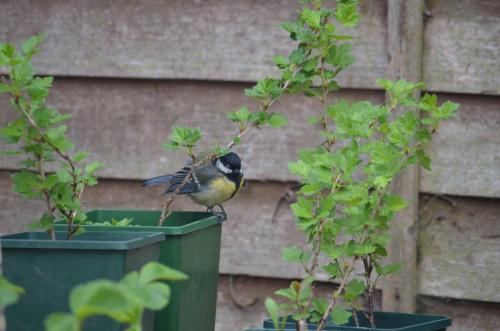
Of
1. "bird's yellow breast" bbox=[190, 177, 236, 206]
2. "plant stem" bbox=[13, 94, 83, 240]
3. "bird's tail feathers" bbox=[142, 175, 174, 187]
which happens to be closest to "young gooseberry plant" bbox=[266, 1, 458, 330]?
"plant stem" bbox=[13, 94, 83, 240]

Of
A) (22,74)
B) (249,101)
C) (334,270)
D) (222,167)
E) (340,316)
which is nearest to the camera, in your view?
(22,74)

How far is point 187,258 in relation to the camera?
2275 mm

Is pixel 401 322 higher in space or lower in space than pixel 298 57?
lower

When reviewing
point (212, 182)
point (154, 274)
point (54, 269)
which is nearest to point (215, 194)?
point (212, 182)

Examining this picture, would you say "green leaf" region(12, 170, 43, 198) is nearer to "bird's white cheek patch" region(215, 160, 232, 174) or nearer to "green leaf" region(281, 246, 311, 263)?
"green leaf" region(281, 246, 311, 263)

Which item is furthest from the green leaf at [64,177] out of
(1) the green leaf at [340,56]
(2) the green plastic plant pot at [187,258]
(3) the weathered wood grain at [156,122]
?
(3) the weathered wood grain at [156,122]

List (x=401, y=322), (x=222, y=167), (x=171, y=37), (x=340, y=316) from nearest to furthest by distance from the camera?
1. (x=340, y=316)
2. (x=401, y=322)
3. (x=171, y=37)
4. (x=222, y=167)

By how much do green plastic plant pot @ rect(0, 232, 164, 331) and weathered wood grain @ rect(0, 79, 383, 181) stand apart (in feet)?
4.55

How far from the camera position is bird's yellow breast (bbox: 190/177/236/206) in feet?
11.3

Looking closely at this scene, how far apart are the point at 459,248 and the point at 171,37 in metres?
1.25

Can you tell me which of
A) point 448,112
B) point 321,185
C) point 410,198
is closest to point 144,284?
point 321,185

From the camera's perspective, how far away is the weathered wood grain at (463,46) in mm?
3006

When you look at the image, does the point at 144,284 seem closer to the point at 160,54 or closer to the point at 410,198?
the point at 410,198

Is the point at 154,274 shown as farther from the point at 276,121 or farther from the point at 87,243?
the point at 276,121
